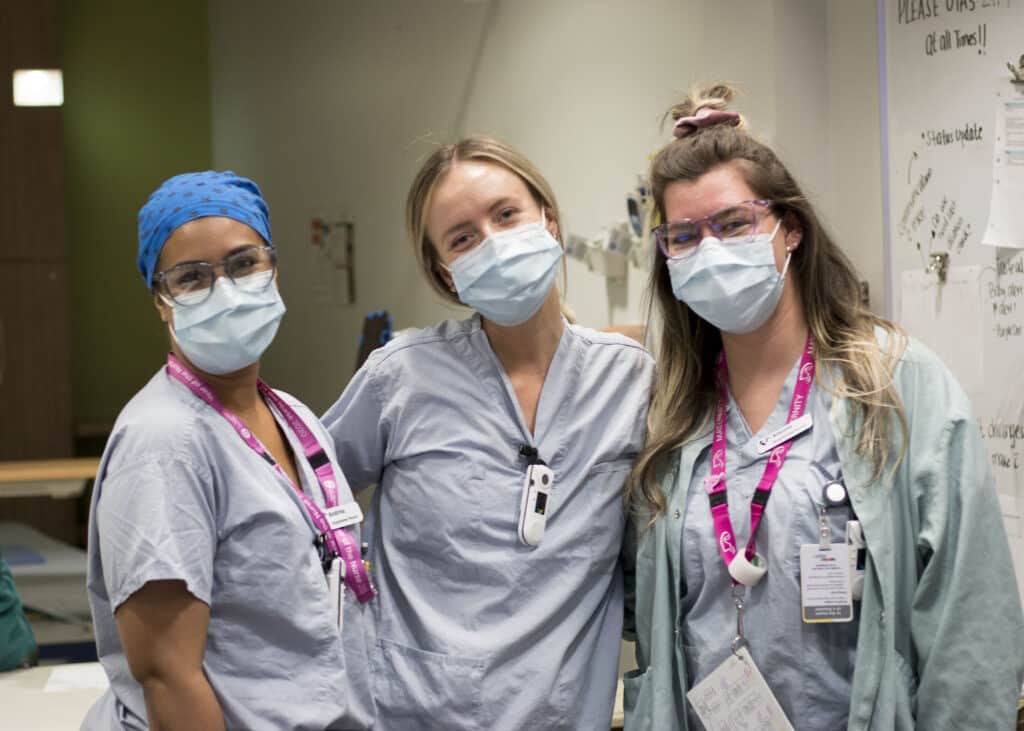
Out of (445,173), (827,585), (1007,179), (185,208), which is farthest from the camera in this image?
(1007,179)

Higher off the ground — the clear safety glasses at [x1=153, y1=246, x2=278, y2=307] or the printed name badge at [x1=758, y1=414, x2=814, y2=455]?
the clear safety glasses at [x1=153, y1=246, x2=278, y2=307]

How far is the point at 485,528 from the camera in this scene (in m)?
1.72

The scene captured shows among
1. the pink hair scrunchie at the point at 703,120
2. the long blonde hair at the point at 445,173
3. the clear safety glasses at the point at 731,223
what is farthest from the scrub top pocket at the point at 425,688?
the pink hair scrunchie at the point at 703,120

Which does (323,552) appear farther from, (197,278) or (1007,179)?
(1007,179)

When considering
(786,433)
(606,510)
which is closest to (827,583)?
(786,433)

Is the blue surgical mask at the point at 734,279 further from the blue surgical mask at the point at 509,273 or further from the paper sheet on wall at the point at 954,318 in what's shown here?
the paper sheet on wall at the point at 954,318

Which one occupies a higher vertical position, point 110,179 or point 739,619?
point 110,179

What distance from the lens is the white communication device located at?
170 cm

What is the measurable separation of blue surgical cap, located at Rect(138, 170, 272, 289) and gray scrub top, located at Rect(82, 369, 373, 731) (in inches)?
7.1

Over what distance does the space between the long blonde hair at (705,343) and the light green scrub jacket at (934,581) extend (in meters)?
0.08

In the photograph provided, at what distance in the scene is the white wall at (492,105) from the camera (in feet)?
9.73

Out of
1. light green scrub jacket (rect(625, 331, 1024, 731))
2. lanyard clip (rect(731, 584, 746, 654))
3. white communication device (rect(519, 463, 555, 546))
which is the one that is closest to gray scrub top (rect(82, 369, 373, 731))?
white communication device (rect(519, 463, 555, 546))

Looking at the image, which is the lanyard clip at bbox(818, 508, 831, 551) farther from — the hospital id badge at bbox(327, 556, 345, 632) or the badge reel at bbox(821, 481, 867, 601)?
the hospital id badge at bbox(327, 556, 345, 632)

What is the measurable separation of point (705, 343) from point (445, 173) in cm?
51
